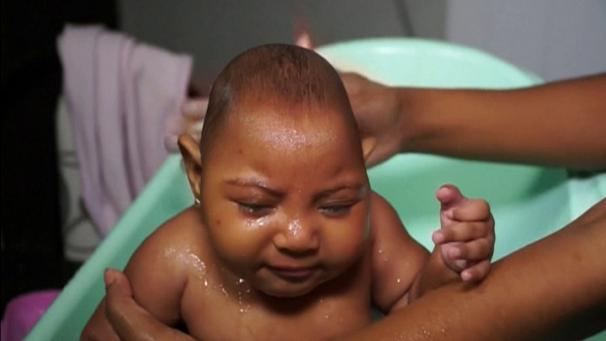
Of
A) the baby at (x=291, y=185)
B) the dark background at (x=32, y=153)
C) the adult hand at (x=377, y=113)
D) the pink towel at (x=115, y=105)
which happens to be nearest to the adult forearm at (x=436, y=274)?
the baby at (x=291, y=185)

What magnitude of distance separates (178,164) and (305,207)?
0.46 meters

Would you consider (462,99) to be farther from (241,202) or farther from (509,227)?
(241,202)

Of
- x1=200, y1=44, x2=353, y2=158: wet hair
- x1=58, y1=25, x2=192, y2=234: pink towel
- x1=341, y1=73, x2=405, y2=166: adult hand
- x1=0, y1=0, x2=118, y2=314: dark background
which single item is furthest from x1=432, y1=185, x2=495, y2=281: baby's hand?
x1=0, y1=0, x2=118, y2=314: dark background

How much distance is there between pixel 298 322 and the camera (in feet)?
2.41

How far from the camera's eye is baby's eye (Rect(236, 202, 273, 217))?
2.04 ft

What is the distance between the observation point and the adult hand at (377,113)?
3.11 feet

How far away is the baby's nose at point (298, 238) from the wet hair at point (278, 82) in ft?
0.26

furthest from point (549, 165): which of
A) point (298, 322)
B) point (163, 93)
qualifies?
point (163, 93)

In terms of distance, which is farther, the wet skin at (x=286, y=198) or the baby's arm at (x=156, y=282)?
the baby's arm at (x=156, y=282)

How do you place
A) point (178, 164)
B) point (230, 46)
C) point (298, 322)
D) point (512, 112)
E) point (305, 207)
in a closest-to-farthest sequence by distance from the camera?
point (305, 207) → point (298, 322) → point (512, 112) → point (178, 164) → point (230, 46)

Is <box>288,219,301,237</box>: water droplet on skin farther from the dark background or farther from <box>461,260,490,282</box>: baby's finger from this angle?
the dark background

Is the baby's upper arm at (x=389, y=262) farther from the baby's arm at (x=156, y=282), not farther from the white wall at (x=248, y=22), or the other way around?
the white wall at (x=248, y=22)

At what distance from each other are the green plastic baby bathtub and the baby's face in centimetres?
27

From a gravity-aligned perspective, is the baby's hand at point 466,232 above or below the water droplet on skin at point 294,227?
above
